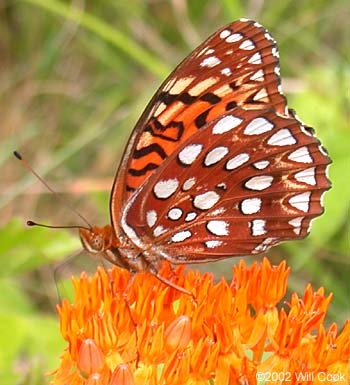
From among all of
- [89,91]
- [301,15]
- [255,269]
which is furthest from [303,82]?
[255,269]

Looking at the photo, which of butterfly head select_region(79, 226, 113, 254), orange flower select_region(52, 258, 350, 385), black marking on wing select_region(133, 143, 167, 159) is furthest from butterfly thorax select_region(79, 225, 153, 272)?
black marking on wing select_region(133, 143, 167, 159)

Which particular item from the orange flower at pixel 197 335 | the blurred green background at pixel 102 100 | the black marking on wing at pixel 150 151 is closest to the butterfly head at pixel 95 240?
the orange flower at pixel 197 335

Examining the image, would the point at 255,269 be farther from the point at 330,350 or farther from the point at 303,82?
the point at 303,82

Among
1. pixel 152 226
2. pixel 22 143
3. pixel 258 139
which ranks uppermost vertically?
pixel 22 143

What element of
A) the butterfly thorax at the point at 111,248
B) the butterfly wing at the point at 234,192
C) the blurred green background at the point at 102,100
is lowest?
the butterfly thorax at the point at 111,248

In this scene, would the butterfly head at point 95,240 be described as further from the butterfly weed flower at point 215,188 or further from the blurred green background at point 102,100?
the blurred green background at point 102,100
